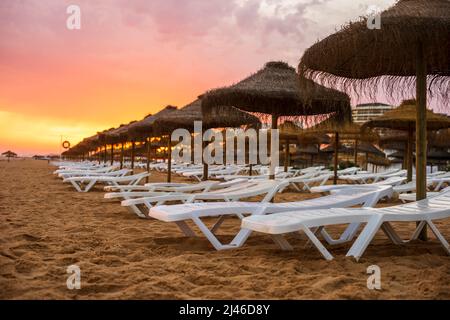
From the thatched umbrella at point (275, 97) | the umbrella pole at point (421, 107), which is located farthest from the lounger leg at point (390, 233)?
the thatched umbrella at point (275, 97)

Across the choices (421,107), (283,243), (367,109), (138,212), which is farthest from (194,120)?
(283,243)

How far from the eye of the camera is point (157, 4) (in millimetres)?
6430

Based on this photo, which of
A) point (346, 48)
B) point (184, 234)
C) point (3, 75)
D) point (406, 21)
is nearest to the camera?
point (406, 21)

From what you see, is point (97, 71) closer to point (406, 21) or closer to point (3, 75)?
point (3, 75)

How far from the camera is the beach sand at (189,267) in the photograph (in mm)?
2488

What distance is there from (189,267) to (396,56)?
9.16 feet

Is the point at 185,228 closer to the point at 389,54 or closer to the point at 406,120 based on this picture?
the point at 389,54

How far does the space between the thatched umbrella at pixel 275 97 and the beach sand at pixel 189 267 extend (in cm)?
195

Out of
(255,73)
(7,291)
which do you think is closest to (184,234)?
(7,291)

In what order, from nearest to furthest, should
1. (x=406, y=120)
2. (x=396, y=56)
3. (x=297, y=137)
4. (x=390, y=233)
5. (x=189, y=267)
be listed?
(x=189, y=267) → (x=390, y=233) → (x=396, y=56) → (x=406, y=120) → (x=297, y=137)

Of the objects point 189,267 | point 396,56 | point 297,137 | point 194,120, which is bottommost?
point 189,267

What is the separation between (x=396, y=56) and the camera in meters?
4.34

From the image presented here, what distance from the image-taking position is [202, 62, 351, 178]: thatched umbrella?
593 centimetres
